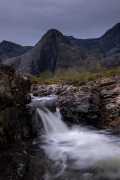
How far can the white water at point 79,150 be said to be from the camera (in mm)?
18250

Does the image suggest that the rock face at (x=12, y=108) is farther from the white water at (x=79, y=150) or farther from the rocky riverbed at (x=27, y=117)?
the white water at (x=79, y=150)

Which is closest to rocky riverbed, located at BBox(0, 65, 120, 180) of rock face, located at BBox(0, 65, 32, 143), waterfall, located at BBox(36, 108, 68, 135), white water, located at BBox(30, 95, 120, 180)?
rock face, located at BBox(0, 65, 32, 143)

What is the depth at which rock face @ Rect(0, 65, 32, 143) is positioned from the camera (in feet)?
81.9

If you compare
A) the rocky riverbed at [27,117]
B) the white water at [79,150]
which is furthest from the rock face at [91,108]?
the white water at [79,150]

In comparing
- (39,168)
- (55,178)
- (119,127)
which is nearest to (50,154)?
(39,168)

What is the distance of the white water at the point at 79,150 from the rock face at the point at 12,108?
8.88ft

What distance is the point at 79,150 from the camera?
78.8ft

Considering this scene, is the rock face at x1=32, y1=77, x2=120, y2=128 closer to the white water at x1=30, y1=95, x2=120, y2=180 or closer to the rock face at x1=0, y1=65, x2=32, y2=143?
the white water at x1=30, y1=95, x2=120, y2=180

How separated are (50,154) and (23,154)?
7.92ft

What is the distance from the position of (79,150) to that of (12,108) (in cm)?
770

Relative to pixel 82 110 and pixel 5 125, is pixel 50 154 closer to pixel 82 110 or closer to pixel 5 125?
pixel 5 125

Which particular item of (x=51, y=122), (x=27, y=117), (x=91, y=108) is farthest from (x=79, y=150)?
(x=91, y=108)

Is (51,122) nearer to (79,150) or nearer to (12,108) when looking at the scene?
(12,108)

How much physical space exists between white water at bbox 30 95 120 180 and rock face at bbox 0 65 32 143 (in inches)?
107
